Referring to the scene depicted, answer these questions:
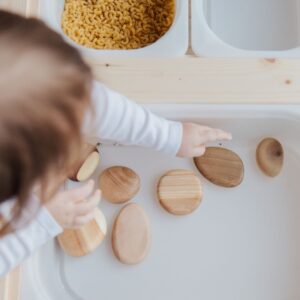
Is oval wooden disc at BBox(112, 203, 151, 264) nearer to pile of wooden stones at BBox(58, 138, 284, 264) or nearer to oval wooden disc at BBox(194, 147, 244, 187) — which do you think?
pile of wooden stones at BBox(58, 138, 284, 264)

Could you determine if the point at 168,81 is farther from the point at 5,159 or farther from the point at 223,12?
the point at 5,159

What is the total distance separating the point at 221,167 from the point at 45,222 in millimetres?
269

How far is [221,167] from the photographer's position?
83 centimetres

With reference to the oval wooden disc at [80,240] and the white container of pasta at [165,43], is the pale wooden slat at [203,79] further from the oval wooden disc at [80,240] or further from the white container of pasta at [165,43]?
the oval wooden disc at [80,240]

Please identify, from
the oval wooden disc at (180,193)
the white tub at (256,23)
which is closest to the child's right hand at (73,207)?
the oval wooden disc at (180,193)

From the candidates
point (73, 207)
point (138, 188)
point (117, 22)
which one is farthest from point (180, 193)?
point (117, 22)

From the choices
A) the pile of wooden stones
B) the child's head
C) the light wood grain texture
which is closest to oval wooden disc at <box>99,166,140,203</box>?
the pile of wooden stones

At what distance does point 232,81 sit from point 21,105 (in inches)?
15.4

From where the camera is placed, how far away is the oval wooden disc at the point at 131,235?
0.79 m

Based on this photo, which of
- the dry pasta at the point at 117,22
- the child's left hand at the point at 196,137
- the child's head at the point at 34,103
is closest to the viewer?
the child's head at the point at 34,103

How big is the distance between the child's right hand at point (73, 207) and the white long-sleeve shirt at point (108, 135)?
16 mm

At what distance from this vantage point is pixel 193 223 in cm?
82

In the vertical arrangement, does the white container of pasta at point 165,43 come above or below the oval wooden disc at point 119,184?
above

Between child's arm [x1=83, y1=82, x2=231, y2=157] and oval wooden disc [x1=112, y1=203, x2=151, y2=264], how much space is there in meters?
0.09
